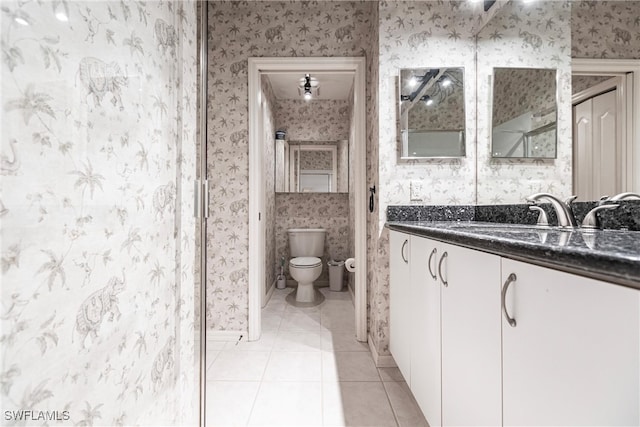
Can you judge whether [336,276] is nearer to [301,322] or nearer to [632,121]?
[301,322]

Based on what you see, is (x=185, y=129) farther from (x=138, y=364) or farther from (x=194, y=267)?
(x=138, y=364)

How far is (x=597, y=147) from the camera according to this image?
1060 mm

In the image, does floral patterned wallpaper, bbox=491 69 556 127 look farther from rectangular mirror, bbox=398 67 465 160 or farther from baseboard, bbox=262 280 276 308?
baseboard, bbox=262 280 276 308

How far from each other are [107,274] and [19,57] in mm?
373

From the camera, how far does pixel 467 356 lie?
80 centimetres

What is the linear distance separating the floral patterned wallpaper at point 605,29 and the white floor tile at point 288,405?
1.90 meters

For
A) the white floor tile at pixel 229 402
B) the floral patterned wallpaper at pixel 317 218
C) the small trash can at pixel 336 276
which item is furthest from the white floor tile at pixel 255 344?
the floral patterned wallpaper at pixel 317 218

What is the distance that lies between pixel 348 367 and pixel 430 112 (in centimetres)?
170

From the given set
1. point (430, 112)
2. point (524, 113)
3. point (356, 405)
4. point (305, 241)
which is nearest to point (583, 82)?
point (524, 113)

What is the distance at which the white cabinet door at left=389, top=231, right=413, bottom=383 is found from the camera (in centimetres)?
132

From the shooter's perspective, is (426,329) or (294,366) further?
(294,366)

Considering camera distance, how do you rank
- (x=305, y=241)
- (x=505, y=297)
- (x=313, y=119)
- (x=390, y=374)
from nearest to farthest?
(x=505, y=297) < (x=390, y=374) < (x=305, y=241) < (x=313, y=119)

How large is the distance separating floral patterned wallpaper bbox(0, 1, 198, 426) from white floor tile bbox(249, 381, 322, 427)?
599 millimetres

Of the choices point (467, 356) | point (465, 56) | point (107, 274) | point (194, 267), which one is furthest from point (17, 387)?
point (465, 56)
